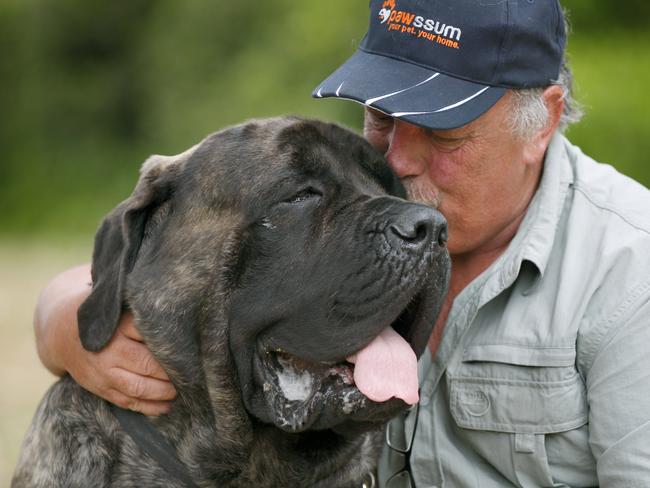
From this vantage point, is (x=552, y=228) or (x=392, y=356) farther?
(x=552, y=228)

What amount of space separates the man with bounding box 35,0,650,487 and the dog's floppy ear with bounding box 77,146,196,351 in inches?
2.9

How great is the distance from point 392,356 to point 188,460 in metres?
0.72

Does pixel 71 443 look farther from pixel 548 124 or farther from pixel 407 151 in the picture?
pixel 548 124

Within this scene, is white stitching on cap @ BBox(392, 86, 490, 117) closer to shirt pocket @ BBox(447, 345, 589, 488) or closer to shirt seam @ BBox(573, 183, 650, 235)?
shirt seam @ BBox(573, 183, 650, 235)

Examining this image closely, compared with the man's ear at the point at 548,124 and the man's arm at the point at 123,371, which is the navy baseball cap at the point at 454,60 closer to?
the man's ear at the point at 548,124

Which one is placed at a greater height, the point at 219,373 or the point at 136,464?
the point at 219,373

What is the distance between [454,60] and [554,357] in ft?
3.23

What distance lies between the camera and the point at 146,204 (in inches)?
120

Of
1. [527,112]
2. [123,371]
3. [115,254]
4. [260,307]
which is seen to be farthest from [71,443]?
[527,112]

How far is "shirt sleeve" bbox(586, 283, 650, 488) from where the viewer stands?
9.63 ft

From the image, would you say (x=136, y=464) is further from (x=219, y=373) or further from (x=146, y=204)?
(x=146, y=204)

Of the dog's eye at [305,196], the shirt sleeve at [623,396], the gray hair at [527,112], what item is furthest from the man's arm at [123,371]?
the gray hair at [527,112]

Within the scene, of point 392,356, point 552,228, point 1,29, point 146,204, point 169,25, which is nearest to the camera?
point 392,356

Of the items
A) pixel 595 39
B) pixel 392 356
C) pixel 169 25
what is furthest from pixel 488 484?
pixel 169 25
